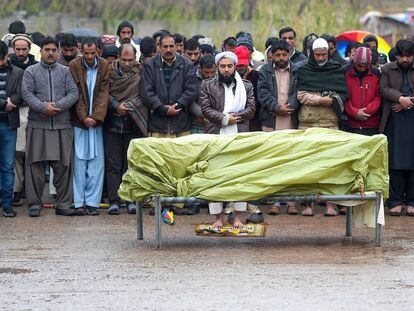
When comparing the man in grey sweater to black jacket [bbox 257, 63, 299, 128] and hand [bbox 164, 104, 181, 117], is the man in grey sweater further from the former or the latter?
black jacket [bbox 257, 63, 299, 128]

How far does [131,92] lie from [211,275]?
16.5 ft

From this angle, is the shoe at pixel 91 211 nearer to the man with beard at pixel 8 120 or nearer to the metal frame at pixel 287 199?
the man with beard at pixel 8 120

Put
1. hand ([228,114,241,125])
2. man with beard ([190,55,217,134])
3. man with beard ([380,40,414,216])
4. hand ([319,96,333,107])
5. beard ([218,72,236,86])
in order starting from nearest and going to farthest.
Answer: beard ([218,72,236,86]) < hand ([228,114,241,125]) < hand ([319,96,333,107]) < man with beard ([380,40,414,216]) < man with beard ([190,55,217,134])

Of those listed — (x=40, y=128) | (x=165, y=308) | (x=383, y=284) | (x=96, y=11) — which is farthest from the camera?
(x=96, y=11)

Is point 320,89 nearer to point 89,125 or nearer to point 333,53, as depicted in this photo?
point 333,53

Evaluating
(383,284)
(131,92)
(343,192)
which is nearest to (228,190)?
(343,192)

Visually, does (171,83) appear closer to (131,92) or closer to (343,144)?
(131,92)

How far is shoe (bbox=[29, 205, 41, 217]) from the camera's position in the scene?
50.5ft

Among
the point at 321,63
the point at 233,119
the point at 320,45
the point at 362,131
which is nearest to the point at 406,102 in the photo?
the point at 362,131

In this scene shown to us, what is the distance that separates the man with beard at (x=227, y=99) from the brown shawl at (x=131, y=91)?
1106 mm

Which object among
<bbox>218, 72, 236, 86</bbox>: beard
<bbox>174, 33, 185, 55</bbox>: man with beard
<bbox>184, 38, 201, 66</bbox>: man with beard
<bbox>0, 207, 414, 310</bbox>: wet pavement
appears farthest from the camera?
<bbox>174, 33, 185, 55</bbox>: man with beard

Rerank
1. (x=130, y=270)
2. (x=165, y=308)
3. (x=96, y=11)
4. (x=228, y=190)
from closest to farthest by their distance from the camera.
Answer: (x=165, y=308) → (x=130, y=270) → (x=228, y=190) → (x=96, y=11)

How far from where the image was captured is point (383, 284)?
10.7 m

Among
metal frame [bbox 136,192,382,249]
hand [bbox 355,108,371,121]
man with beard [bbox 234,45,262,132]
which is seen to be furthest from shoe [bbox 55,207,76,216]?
hand [bbox 355,108,371,121]
